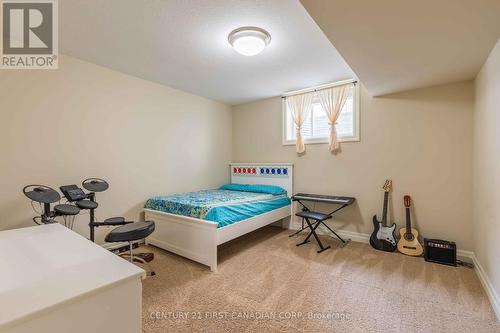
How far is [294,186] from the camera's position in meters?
4.09

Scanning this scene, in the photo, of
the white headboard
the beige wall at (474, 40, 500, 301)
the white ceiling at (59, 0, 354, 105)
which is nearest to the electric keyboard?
the white headboard

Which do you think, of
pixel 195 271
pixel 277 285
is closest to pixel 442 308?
pixel 277 285

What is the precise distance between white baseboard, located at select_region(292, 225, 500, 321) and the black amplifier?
0.67ft

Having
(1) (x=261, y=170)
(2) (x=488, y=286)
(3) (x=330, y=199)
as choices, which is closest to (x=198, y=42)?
(1) (x=261, y=170)

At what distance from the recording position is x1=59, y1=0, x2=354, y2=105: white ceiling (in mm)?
1903

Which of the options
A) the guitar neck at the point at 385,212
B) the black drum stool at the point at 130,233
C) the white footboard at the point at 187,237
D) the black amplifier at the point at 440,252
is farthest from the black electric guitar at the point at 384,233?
the black drum stool at the point at 130,233

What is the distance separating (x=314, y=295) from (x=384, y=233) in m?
1.66

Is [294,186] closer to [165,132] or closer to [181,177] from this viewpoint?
[181,177]

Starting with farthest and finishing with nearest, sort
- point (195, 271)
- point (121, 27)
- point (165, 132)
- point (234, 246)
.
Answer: point (165, 132) → point (234, 246) → point (195, 271) → point (121, 27)

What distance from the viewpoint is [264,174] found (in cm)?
437

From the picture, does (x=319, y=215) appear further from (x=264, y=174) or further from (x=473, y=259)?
(x=473, y=259)

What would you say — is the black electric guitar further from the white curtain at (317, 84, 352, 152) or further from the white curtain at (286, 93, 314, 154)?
the white curtain at (286, 93, 314, 154)

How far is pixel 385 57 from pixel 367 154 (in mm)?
1572

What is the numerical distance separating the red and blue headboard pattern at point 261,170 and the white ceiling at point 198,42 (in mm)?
1456
